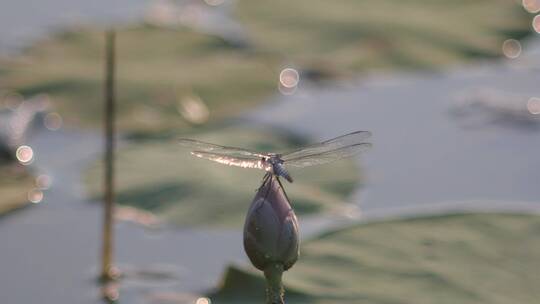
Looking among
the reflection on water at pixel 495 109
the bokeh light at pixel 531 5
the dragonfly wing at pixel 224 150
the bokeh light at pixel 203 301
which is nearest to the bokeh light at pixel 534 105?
the reflection on water at pixel 495 109

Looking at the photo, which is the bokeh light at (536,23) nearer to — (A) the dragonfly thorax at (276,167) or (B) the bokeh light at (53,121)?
(B) the bokeh light at (53,121)

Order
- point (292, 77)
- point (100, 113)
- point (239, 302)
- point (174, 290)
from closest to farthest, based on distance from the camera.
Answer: point (239, 302) → point (174, 290) → point (100, 113) → point (292, 77)

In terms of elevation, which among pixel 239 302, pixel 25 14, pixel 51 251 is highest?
pixel 25 14

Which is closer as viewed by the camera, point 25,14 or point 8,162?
point 8,162

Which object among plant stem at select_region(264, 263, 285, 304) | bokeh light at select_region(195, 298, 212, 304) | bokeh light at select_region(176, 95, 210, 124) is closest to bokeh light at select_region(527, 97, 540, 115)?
bokeh light at select_region(176, 95, 210, 124)

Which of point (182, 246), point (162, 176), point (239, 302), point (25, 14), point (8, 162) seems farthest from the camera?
point (25, 14)

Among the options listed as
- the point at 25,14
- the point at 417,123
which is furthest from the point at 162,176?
the point at 25,14

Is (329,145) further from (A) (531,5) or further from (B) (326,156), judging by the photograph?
(A) (531,5)

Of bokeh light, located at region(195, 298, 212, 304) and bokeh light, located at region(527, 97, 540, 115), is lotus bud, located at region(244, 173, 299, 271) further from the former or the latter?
bokeh light, located at region(527, 97, 540, 115)

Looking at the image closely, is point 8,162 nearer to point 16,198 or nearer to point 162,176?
point 16,198
